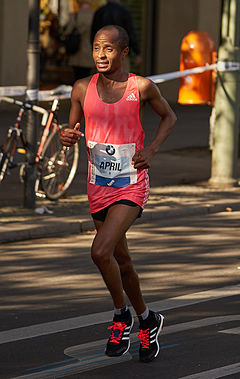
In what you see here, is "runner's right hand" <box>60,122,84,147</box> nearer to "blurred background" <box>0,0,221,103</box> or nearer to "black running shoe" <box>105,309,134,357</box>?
"black running shoe" <box>105,309,134,357</box>

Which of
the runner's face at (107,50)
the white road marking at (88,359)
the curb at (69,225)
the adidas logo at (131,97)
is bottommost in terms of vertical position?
the curb at (69,225)

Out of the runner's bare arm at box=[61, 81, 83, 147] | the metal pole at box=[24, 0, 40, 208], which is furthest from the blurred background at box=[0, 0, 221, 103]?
the runner's bare arm at box=[61, 81, 83, 147]

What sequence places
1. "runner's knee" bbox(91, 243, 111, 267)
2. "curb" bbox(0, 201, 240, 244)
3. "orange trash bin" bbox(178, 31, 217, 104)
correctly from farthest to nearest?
"orange trash bin" bbox(178, 31, 217, 104), "curb" bbox(0, 201, 240, 244), "runner's knee" bbox(91, 243, 111, 267)

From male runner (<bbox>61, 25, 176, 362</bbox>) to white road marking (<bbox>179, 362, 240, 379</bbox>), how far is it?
1.23 ft

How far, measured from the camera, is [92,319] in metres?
6.80

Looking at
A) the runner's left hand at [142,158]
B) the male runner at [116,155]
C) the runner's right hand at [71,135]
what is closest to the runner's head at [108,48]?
the male runner at [116,155]

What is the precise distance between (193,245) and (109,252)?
390 cm

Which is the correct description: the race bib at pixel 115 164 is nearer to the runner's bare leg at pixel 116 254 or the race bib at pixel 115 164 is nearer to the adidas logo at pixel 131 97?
the runner's bare leg at pixel 116 254

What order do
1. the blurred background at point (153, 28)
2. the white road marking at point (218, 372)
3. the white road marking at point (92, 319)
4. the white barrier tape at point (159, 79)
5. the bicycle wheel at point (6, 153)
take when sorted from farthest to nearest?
the blurred background at point (153, 28) → the white barrier tape at point (159, 79) → the bicycle wheel at point (6, 153) → the white road marking at point (92, 319) → the white road marking at point (218, 372)

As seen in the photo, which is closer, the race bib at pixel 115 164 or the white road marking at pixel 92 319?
the race bib at pixel 115 164

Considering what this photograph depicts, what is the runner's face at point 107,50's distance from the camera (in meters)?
5.78

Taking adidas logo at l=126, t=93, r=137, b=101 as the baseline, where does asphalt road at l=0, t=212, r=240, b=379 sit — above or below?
below

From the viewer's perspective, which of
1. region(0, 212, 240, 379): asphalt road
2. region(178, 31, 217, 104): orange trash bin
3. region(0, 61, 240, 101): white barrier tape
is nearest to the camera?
region(0, 212, 240, 379): asphalt road

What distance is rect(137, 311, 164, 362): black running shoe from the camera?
5902mm
